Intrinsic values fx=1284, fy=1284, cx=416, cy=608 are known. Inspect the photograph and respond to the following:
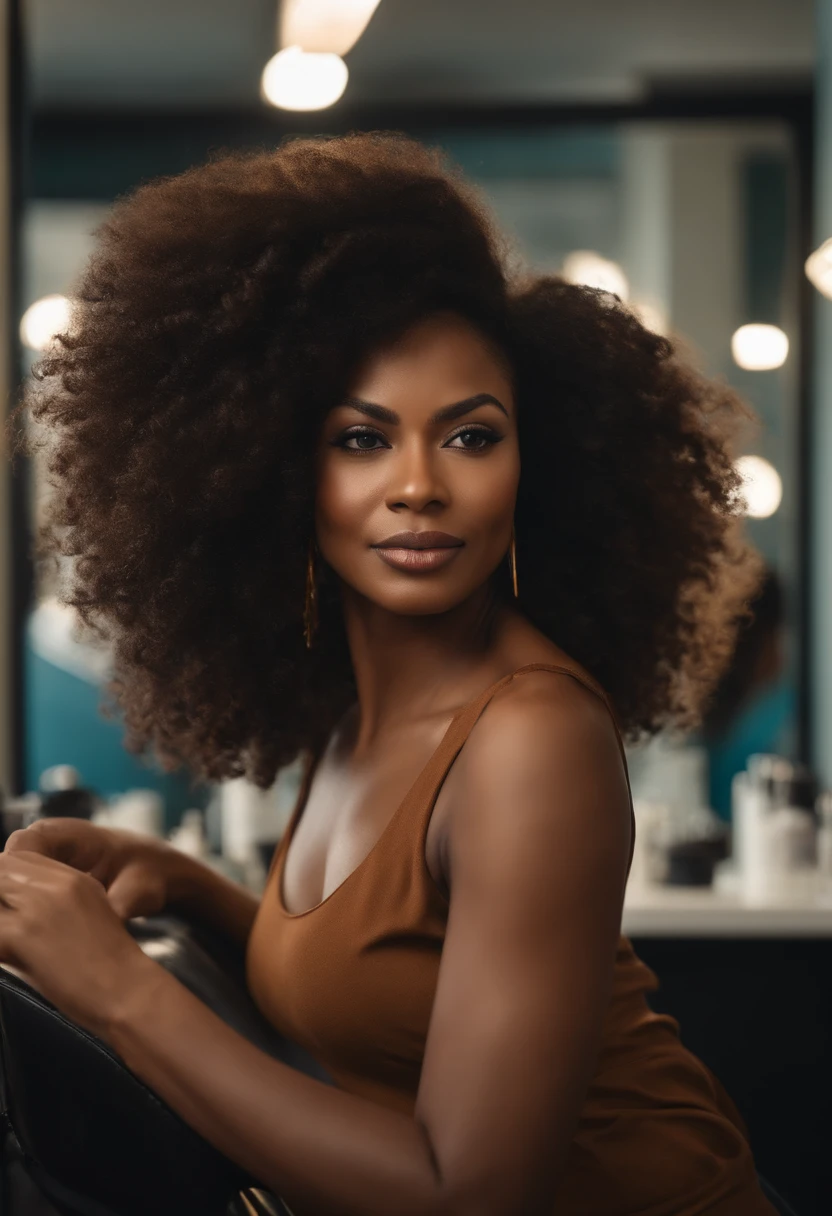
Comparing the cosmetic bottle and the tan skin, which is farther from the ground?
the tan skin

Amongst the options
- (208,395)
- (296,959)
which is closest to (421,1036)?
(296,959)

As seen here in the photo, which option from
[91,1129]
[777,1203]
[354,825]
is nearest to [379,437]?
[354,825]

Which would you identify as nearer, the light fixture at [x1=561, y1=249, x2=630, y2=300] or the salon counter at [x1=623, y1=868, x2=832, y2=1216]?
the salon counter at [x1=623, y1=868, x2=832, y2=1216]

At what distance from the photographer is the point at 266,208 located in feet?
3.66

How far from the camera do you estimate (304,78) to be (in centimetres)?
267

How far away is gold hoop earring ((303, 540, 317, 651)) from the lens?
48.4 inches

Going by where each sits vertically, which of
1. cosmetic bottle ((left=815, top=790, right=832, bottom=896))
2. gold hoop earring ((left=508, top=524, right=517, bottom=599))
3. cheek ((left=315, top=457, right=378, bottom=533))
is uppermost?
cheek ((left=315, top=457, right=378, bottom=533))

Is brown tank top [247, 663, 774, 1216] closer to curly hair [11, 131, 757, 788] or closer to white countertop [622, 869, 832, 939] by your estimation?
curly hair [11, 131, 757, 788]

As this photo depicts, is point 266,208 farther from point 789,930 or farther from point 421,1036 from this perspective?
point 789,930

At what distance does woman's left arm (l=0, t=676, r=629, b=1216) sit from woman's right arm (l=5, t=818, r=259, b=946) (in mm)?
286

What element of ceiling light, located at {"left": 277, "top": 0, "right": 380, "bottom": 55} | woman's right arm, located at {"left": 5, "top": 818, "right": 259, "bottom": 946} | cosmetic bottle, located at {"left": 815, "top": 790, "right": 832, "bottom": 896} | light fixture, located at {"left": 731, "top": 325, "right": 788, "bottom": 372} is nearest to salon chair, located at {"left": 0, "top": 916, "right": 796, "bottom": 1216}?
woman's right arm, located at {"left": 5, "top": 818, "right": 259, "bottom": 946}

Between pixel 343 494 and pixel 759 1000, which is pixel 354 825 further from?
pixel 759 1000

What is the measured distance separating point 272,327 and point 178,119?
1.97 metres

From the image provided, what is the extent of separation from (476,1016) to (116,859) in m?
0.57
